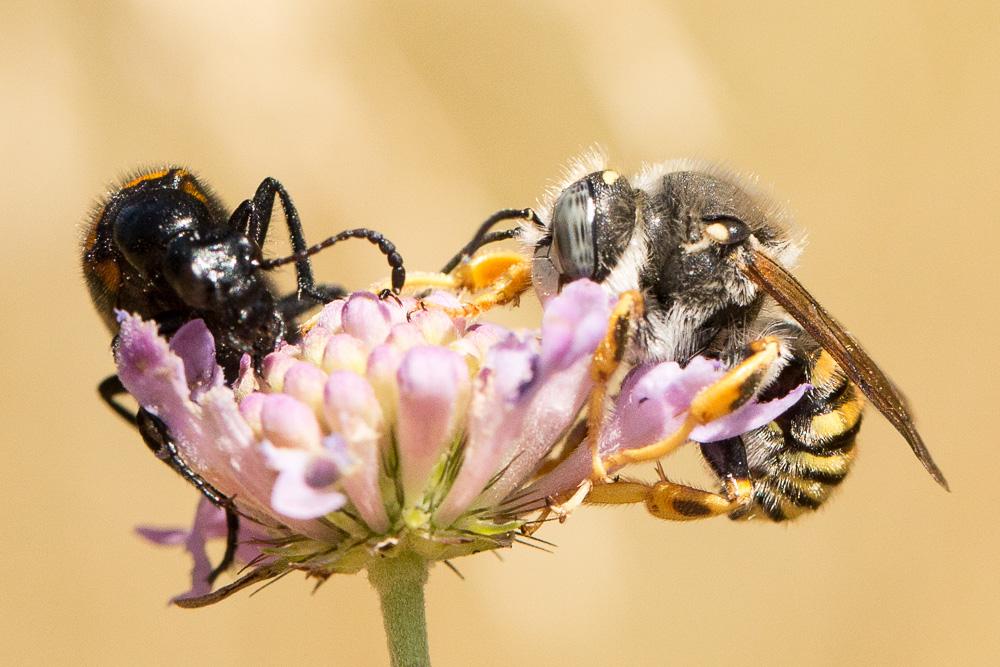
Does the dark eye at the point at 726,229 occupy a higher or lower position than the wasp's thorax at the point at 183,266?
lower

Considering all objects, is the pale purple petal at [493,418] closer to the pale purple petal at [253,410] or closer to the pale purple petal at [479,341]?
the pale purple petal at [479,341]

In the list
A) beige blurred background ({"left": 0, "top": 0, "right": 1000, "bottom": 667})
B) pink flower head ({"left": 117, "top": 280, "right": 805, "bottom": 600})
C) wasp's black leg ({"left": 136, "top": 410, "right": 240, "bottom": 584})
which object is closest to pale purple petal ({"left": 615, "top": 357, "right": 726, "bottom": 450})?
pink flower head ({"left": 117, "top": 280, "right": 805, "bottom": 600})

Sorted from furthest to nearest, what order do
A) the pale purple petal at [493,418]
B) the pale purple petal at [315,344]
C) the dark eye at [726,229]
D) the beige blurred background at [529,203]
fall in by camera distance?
the beige blurred background at [529,203] → the dark eye at [726,229] → the pale purple petal at [315,344] → the pale purple petal at [493,418]

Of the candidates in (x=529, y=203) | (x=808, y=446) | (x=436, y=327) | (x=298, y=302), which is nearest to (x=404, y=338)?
(x=436, y=327)

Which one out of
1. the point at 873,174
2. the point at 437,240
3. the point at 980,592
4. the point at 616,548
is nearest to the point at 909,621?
the point at 980,592

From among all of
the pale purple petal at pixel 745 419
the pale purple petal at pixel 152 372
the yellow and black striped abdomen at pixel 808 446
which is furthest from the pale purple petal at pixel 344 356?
Result: the yellow and black striped abdomen at pixel 808 446

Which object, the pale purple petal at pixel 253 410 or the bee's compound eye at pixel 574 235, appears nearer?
the pale purple petal at pixel 253 410

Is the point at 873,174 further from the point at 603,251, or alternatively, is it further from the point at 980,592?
A: the point at 603,251
